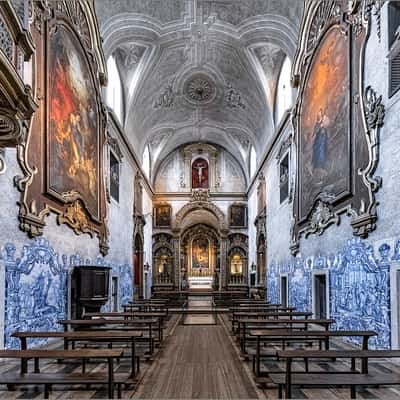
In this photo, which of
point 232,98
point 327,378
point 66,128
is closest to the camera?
point 327,378

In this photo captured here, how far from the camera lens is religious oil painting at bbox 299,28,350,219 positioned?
10234 mm

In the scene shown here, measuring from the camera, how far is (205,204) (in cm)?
3050

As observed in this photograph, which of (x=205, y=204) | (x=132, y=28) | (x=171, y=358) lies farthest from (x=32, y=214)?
(x=205, y=204)

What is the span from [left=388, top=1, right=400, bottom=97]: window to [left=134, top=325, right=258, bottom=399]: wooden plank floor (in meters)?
5.55

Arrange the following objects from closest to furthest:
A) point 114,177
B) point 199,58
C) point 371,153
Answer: point 371,153 → point 114,177 → point 199,58

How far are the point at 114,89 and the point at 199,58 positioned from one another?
430cm

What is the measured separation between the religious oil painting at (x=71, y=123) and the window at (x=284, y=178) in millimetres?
7134

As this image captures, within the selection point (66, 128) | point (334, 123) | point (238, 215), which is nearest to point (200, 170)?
point (238, 215)

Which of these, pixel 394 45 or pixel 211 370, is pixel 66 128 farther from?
pixel 394 45

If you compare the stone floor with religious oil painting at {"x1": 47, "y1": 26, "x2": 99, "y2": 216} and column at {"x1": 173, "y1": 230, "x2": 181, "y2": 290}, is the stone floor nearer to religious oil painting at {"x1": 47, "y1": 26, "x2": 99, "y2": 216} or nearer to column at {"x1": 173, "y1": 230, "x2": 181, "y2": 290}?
religious oil painting at {"x1": 47, "y1": 26, "x2": 99, "y2": 216}

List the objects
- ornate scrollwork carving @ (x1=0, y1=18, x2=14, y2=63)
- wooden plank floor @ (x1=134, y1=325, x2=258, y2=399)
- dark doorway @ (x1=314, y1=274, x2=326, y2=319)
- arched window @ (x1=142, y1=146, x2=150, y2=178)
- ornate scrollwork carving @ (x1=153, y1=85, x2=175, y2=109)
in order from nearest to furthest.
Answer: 1. ornate scrollwork carving @ (x1=0, y1=18, x2=14, y2=63)
2. wooden plank floor @ (x1=134, y1=325, x2=258, y2=399)
3. dark doorway @ (x1=314, y1=274, x2=326, y2=319)
4. ornate scrollwork carving @ (x1=153, y1=85, x2=175, y2=109)
5. arched window @ (x1=142, y1=146, x2=150, y2=178)

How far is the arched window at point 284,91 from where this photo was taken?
16.9 meters

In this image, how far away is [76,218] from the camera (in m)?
11.8

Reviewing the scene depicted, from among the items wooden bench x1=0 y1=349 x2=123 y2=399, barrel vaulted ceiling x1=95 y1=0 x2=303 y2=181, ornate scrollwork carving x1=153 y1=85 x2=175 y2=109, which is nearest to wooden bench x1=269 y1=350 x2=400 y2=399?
wooden bench x1=0 y1=349 x2=123 y2=399
